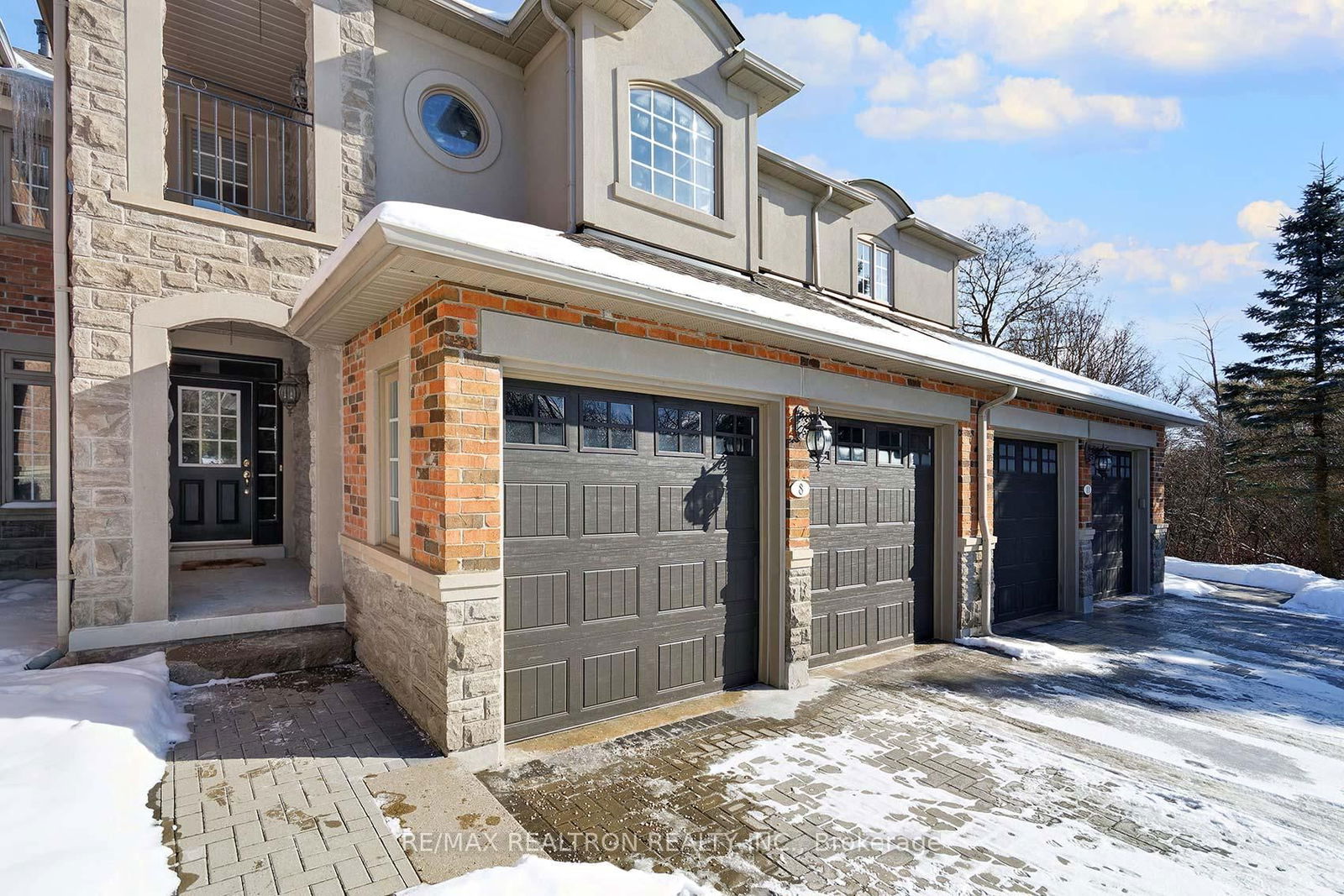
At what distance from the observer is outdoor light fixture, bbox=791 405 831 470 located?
521 cm

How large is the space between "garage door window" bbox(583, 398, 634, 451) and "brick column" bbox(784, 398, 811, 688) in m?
1.47

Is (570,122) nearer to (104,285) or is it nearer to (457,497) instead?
(104,285)

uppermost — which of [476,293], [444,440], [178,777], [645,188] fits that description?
[645,188]

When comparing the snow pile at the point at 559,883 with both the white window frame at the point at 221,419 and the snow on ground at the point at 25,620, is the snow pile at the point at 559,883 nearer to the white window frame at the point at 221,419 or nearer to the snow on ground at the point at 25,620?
the snow on ground at the point at 25,620

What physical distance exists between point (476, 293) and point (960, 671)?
540cm

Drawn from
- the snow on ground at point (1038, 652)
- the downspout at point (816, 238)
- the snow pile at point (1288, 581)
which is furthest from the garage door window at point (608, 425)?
the snow pile at point (1288, 581)

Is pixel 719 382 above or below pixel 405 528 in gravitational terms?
above

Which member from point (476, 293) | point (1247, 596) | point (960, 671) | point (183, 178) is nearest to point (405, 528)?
point (476, 293)

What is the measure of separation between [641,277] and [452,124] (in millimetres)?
3754

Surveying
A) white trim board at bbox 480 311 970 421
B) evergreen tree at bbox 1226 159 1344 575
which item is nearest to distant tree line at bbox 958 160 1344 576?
evergreen tree at bbox 1226 159 1344 575

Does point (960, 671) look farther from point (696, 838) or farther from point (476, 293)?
point (476, 293)

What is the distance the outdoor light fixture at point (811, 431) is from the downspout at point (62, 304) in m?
5.44

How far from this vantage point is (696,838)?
3010 millimetres

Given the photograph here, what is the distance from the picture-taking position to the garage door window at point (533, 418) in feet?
13.2
